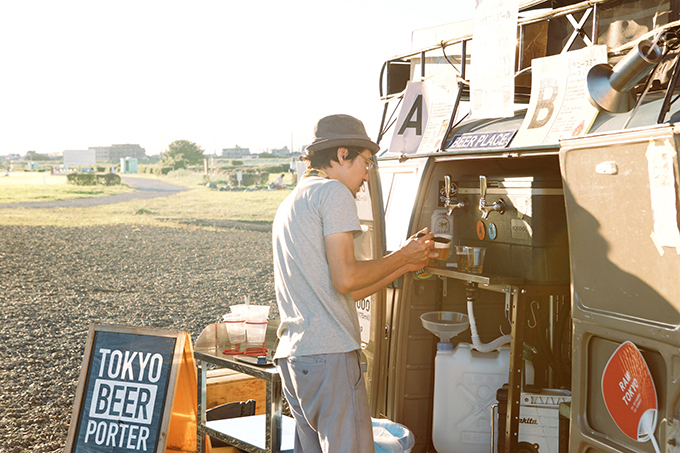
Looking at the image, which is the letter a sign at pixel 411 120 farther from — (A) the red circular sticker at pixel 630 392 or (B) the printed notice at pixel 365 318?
(A) the red circular sticker at pixel 630 392

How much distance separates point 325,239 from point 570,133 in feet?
4.19

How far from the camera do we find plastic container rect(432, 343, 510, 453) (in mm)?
4051

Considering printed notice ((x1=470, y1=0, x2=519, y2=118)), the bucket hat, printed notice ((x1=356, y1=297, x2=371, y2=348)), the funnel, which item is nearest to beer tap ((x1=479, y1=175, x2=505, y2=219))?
printed notice ((x1=470, y1=0, x2=519, y2=118))

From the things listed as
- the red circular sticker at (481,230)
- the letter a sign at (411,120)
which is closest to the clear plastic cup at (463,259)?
the red circular sticker at (481,230)

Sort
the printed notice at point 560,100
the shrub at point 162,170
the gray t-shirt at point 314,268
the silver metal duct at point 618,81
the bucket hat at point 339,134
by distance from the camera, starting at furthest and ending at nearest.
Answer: the shrub at point 162,170 < the printed notice at point 560,100 < the bucket hat at point 339,134 < the gray t-shirt at point 314,268 < the silver metal duct at point 618,81

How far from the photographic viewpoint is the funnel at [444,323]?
405cm

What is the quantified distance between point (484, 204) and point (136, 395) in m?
2.35

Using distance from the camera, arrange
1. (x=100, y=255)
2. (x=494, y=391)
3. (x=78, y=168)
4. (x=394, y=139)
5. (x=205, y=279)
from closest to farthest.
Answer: (x=494, y=391)
(x=394, y=139)
(x=205, y=279)
(x=100, y=255)
(x=78, y=168)

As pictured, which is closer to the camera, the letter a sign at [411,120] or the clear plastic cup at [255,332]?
the clear plastic cup at [255,332]

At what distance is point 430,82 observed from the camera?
167 inches

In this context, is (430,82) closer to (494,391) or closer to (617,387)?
→ (494,391)

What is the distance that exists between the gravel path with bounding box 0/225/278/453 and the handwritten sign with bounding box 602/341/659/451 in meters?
4.27

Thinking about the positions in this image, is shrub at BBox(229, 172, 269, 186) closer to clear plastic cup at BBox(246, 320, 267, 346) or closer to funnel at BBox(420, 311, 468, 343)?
A: funnel at BBox(420, 311, 468, 343)

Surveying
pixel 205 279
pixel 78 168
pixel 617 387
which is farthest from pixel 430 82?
pixel 78 168
